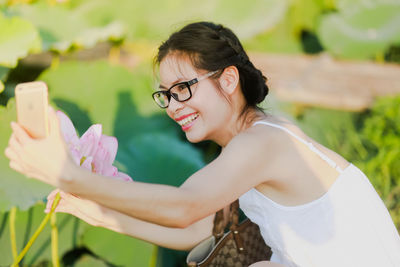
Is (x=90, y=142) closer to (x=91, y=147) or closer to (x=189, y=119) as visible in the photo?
(x=91, y=147)

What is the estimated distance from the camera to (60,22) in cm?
219

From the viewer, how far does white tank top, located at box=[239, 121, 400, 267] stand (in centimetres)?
115

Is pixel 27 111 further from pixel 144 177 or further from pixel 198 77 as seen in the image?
pixel 144 177

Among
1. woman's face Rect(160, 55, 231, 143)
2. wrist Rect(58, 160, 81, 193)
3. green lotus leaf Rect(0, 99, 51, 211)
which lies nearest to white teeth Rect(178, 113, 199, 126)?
woman's face Rect(160, 55, 231, 143)

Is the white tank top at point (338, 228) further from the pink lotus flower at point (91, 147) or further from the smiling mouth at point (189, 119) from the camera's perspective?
the pink lotus flower at point (91, 147)

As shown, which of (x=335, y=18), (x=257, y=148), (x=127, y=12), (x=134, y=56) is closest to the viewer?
(x=257, y=148)

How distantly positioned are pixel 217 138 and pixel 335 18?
276 centimetres

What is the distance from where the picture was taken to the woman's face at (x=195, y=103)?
1114 millimetres

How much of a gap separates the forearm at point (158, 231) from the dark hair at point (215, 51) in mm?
374

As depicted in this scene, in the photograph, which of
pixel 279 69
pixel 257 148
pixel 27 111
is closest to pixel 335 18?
pixel 279 69

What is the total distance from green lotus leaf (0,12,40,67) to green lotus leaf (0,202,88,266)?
507 millimetres

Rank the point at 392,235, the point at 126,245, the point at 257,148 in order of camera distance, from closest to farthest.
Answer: the point at 257,148
the point at 392,235
the point at 126,245

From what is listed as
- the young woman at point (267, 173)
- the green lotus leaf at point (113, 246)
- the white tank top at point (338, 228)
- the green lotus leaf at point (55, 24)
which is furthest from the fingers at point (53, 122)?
the green lotus leaf at point (55, 24)

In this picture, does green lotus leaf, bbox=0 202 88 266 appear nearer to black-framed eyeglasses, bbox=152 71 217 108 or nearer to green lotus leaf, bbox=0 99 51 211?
green lotus leaf, bbox=0 99 51 211
